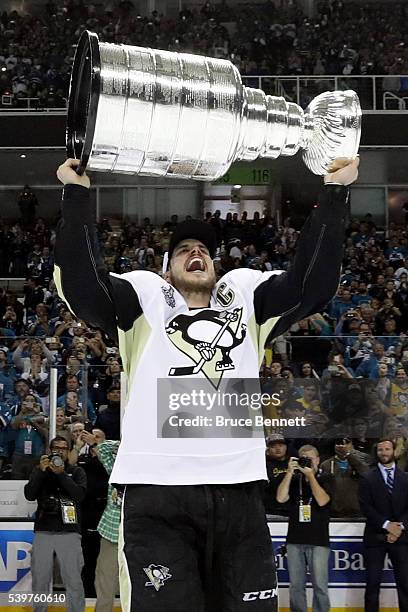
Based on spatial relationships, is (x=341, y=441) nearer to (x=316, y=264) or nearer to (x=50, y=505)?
(x=50, y=505)

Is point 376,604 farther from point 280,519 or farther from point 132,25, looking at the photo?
point 132,25

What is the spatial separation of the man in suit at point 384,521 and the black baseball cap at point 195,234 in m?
4.86

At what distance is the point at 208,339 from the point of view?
8.83 feet

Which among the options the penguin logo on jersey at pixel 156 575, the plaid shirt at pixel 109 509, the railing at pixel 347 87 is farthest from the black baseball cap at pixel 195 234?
the railing at pixel 347 87

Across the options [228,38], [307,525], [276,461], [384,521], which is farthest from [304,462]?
[228,38]

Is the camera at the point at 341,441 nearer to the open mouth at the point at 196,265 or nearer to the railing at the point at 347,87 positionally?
the open mouth at the point at 196,265

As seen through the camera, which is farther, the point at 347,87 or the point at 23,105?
the point at 23,105

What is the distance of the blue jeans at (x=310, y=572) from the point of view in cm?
725

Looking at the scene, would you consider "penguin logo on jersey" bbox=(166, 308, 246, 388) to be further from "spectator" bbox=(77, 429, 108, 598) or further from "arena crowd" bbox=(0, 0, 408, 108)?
"arena crowd" bbox=(0, 0, 408, 108)

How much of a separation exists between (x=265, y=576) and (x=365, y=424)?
5.05 metres

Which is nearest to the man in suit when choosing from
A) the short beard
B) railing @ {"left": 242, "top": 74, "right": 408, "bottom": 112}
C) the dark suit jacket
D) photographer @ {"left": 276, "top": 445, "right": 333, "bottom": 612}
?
the dark suit jacket

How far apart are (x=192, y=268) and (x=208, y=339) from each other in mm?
270

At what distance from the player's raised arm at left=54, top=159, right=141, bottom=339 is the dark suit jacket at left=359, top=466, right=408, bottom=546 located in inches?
200

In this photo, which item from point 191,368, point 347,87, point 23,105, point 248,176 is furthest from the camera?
point 248,176
